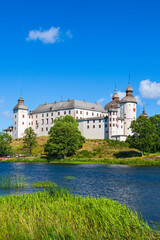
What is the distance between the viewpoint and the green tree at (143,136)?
73.1 metres

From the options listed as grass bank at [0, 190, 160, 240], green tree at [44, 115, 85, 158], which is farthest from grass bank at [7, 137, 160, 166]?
grass bank at [0, 190, 160, 240]

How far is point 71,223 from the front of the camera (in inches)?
511

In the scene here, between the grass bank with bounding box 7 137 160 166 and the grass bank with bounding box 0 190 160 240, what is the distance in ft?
171

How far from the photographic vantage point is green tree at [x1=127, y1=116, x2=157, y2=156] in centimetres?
7306

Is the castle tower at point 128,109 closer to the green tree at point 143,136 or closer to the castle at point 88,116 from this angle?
the castle at point 88,116

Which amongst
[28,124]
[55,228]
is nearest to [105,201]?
[55,228]

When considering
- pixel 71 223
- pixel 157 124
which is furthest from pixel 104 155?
pixel 71 223

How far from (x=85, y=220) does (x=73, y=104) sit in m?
110

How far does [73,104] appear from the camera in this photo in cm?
12294

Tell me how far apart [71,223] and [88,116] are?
11308 cm

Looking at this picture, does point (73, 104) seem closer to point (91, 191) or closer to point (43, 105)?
point (43, 105)

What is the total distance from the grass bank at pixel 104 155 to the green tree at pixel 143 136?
2861 millimetres

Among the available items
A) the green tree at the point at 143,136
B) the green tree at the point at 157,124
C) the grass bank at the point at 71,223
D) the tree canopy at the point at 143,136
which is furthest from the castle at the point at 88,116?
the grass bank at the point at 71,223

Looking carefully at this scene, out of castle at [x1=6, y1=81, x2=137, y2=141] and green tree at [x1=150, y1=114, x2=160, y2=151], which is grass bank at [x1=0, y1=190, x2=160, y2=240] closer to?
green tree at [x1=150, y1=114, x2=160, y2=151]
